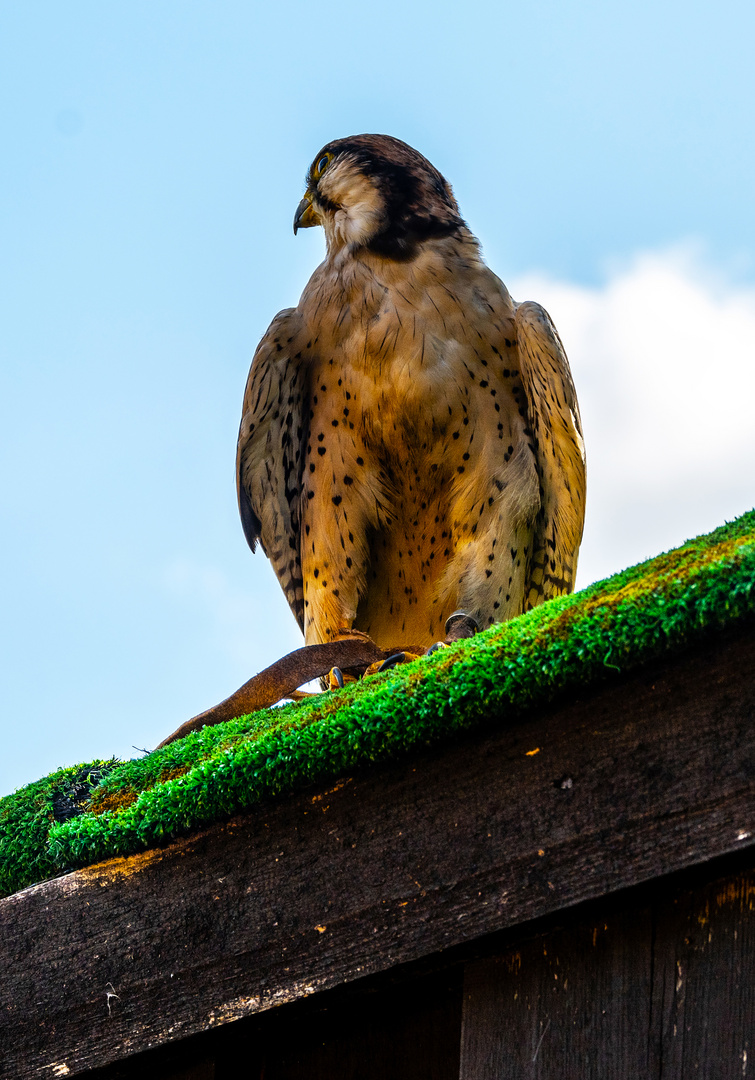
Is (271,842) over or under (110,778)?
under

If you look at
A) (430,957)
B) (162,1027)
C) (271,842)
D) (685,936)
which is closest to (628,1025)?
(685,936)

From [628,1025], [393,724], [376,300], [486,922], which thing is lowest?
[628,1025]

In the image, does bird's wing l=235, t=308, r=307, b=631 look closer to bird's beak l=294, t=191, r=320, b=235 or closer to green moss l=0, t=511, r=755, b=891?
bird's beak l=294, t=191, r=320, b=235

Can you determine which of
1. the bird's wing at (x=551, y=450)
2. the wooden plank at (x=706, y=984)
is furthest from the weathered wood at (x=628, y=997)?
the bird's wing at (x=551, y=450)

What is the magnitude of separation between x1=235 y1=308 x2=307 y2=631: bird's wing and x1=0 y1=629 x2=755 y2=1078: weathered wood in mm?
1949

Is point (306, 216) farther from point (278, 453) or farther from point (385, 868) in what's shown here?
point (385, 868)

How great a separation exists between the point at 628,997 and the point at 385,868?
0.30 metres

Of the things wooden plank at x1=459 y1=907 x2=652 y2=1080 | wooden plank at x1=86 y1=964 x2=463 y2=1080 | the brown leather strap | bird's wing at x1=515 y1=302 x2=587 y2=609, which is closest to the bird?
bird's wing at x1=515 y1=302 x2=587 y2=609

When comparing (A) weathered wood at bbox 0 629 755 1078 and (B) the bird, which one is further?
(B) the bird

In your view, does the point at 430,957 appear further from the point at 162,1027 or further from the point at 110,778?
the point at 110,778

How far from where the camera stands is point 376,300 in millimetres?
3131

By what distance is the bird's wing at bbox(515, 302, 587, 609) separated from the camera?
10.1ft

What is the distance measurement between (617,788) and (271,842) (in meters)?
0.43

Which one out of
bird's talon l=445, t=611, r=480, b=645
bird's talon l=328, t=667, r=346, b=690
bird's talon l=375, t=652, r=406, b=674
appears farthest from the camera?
bird's talon l=445, t=611, r=480, b=645
